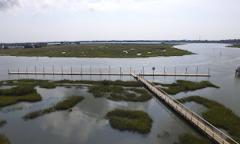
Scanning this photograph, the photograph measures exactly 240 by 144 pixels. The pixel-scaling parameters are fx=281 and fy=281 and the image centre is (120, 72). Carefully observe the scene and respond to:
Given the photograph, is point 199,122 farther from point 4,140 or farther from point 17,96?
point 17,96

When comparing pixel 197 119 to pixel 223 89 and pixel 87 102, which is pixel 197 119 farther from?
pixel 223 89

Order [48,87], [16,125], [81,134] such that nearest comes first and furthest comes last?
[81,134], [16,125], [48,87]

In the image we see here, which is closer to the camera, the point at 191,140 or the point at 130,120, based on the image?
the point at 191,140

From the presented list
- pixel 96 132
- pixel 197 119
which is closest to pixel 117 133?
pixel 96 132

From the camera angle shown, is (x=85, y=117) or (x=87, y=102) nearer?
(x=85, y=117)

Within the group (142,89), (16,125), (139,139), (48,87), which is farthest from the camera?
(48,87)

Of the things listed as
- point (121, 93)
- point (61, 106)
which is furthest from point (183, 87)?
point (61, 106)
